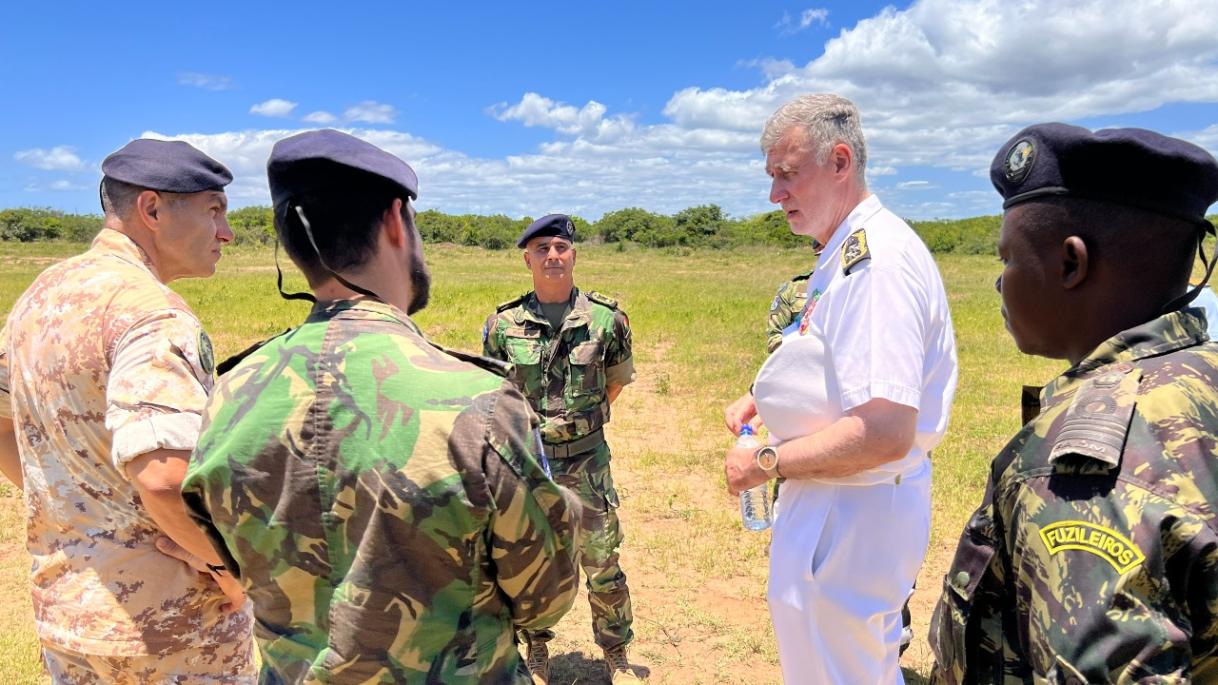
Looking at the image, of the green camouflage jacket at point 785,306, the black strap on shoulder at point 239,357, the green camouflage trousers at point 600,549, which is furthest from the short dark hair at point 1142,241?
the green camouflage jacket at point 785,306

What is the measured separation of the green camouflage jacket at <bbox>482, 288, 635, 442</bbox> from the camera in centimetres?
397

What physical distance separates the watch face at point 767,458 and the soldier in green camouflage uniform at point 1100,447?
844 mm

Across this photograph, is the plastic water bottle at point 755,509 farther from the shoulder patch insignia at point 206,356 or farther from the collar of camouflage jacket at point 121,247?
the collar of camouflage jacket at point 121,247

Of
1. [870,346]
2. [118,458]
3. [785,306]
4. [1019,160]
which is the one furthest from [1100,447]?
[785,306]

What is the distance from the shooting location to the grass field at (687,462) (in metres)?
4.30

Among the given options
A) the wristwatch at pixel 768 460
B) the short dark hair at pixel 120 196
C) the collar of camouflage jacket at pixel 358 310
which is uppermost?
the short dark hair at pixel 120 196

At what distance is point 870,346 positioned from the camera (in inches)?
78.4

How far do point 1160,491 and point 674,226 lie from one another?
2239 inches

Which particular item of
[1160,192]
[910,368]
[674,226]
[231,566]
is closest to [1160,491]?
[1160,192]

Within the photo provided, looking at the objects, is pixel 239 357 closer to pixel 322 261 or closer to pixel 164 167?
pixel 322 261

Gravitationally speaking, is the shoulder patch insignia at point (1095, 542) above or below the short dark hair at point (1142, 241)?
below

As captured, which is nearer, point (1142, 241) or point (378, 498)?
point (1142, 241)

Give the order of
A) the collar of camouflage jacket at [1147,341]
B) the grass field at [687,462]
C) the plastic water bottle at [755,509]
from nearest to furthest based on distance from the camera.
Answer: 1. the collar of camouflage jacket at [1147,341]
2. the plastic water bottle at [755,509]
3. the grass field at [687,462]

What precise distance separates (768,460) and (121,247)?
72.0 inches
